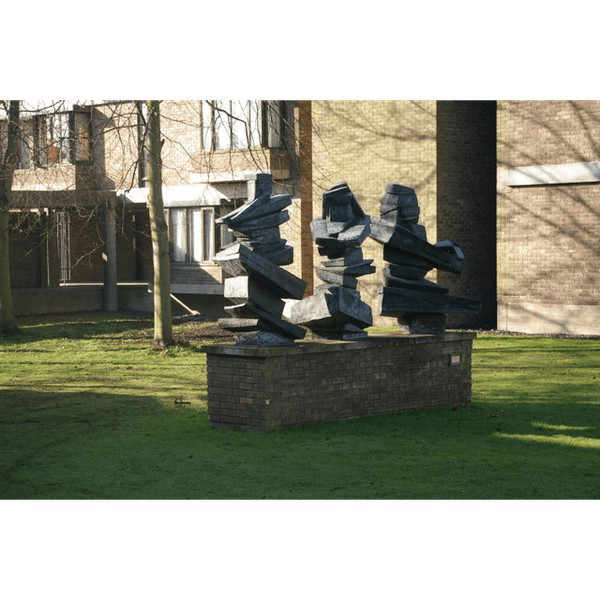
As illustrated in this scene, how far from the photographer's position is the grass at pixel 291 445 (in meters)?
9.23

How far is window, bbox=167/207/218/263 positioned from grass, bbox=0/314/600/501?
45.2 ft

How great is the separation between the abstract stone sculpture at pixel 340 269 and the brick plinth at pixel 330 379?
370 millimetres

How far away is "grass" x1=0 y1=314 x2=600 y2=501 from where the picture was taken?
9.23 metres

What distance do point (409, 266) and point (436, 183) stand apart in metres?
11.0

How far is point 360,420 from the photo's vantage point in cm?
1263

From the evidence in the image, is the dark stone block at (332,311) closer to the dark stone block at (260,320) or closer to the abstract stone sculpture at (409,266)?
the dark stone block at (260,320)

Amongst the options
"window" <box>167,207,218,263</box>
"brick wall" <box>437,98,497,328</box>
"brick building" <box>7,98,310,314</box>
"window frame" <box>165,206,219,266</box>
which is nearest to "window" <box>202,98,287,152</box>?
"brick building" <box>7,98,310,314</box>

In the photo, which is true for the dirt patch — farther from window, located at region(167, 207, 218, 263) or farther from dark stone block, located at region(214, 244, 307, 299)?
dark stone block, located at region(214, 244, 307, 299)

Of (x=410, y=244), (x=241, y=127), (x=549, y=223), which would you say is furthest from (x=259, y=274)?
(x=241, y=127)

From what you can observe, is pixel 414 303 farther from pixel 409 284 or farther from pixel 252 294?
pixel 252 294

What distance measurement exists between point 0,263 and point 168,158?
8.85 metres

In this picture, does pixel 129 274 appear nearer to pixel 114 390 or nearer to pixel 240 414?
pixel 114 390

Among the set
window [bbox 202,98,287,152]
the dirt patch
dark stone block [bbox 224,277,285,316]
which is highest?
window [bbox 202,98,287,152]

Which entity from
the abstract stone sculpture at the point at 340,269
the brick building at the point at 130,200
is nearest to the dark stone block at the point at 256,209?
the abstract stone sculpture at the point at 340,269
